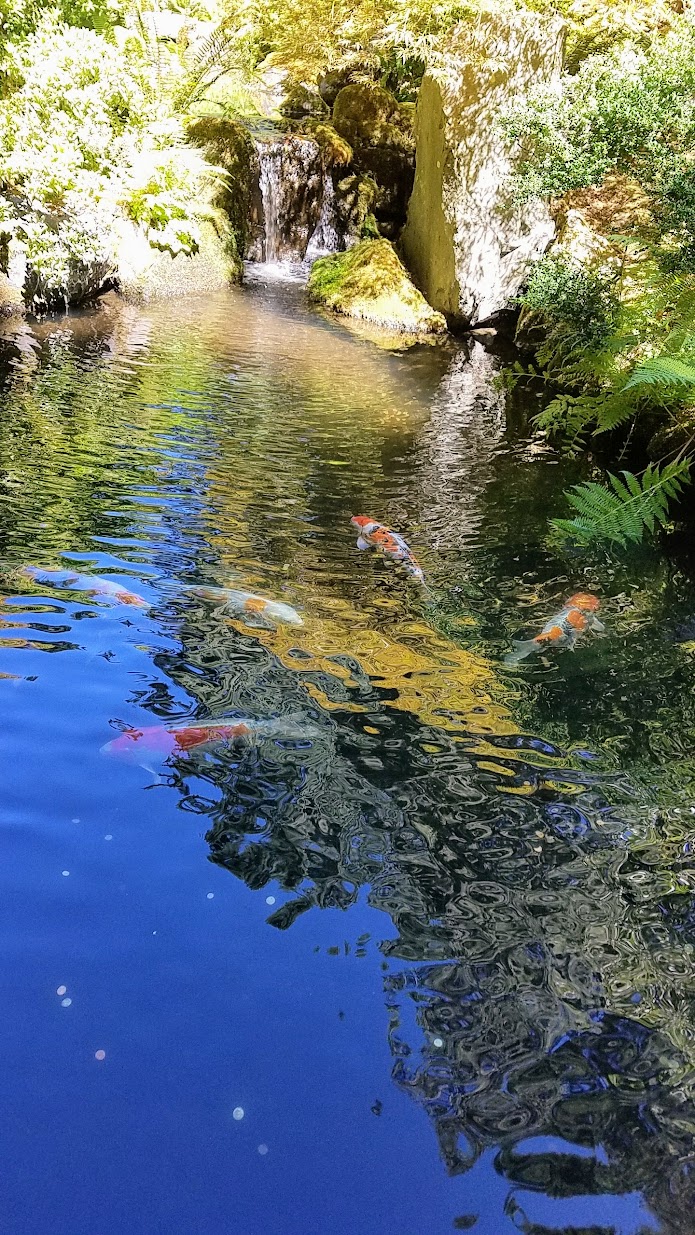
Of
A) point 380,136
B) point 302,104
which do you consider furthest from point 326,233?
point 302,104

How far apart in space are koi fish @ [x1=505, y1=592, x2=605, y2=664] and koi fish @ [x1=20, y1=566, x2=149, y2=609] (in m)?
1.76

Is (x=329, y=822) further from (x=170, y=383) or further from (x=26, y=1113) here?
(x=170, y=383)

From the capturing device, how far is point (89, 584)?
3.67 metres

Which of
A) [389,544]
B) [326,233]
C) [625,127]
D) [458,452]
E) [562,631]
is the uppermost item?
[326,233]

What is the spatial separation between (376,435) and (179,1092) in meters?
5.83

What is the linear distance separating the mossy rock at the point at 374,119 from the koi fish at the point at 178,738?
15.7 metres

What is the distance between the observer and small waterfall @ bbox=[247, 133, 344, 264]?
1443 cm

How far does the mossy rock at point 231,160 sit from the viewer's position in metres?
13.6

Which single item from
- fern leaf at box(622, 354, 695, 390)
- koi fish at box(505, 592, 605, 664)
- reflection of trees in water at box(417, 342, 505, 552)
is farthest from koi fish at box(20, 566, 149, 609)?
fern leaf at box(622, 354, 695, 390)

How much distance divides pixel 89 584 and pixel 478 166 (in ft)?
33.5

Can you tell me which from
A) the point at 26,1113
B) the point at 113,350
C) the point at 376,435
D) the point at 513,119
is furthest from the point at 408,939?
the point at 113,350

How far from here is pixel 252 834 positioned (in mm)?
2414

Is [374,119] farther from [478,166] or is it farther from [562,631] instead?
[562,631]

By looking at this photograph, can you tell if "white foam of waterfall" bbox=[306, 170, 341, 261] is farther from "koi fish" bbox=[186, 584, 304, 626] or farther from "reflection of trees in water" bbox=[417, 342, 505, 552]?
"koi fish" bbox=[186, 584, 304, 626]
